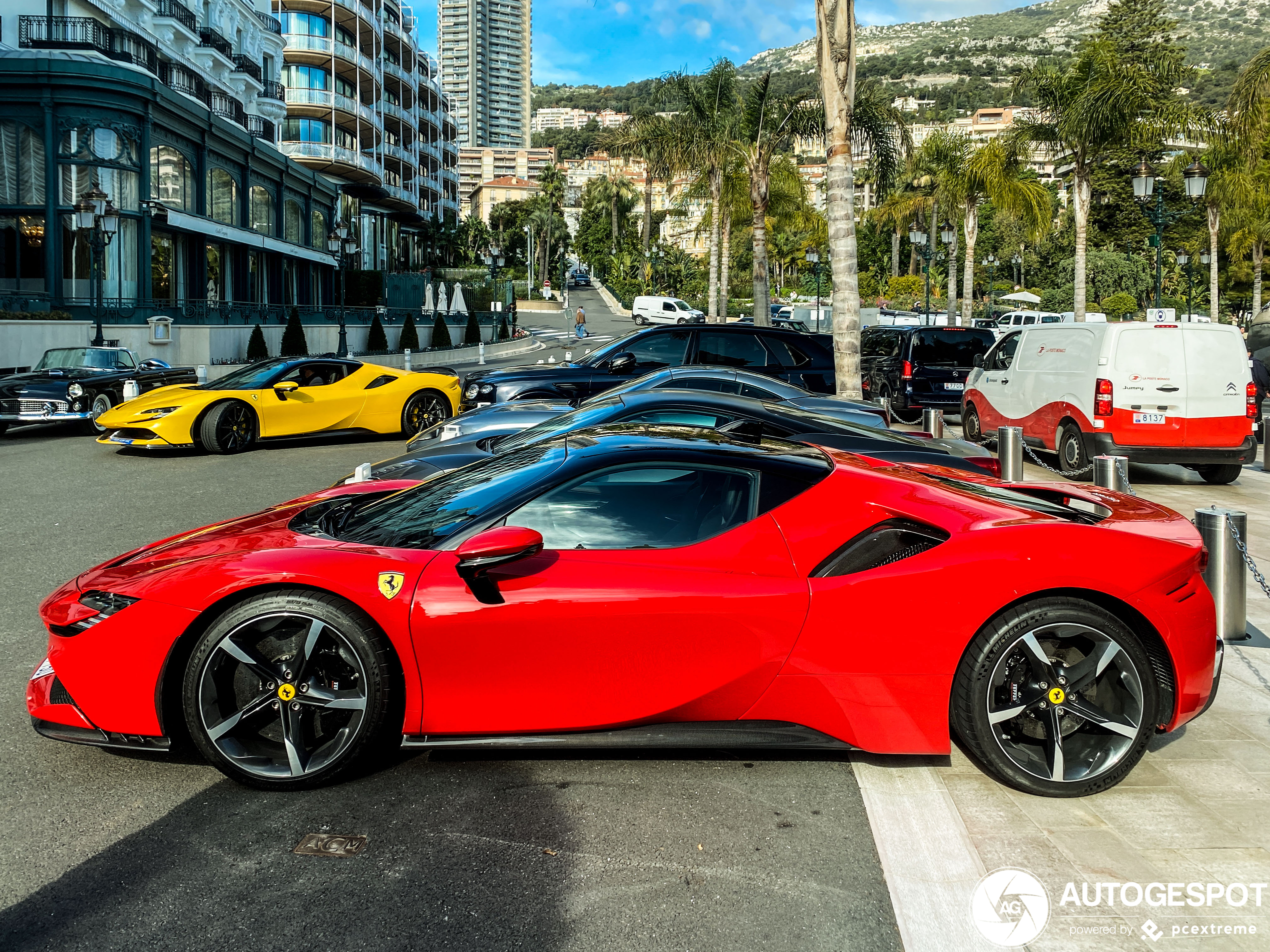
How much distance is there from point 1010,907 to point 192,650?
2.88 m

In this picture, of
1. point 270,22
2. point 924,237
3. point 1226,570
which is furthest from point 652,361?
point 270,22

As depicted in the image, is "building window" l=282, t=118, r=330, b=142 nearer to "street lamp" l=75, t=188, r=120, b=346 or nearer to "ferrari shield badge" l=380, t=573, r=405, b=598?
"street lamp" l=75, t=188, r=120, b=346

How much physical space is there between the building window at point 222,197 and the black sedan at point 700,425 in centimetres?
3817

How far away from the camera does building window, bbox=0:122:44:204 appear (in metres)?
34.7

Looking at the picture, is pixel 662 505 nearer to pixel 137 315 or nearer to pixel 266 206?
pixel 137 315

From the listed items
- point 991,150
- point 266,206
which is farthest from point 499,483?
point 266,206

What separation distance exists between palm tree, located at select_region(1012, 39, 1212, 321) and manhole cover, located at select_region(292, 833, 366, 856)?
1107 inches

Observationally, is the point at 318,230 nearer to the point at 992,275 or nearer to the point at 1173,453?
the point at 1173,453

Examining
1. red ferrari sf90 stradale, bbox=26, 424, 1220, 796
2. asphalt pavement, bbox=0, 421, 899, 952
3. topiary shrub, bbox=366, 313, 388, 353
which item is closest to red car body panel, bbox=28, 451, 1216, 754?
red ferrari sf90 stradale, bbox=26, 424, 1220, 796

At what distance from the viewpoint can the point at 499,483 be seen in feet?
14.3

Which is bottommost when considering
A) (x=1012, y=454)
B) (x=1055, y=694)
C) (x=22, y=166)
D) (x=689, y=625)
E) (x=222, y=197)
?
(x=1055, y=694)

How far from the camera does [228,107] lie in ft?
166

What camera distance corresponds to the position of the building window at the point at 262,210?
160 ft

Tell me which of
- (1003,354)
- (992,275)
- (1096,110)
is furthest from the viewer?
(992,275)
